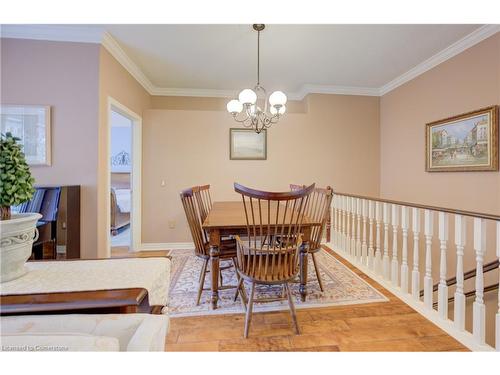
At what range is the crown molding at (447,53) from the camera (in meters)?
2.36

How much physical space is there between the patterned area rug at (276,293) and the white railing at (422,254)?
27 cm

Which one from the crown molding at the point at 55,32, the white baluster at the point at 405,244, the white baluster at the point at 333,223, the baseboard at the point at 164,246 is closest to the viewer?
the white baluster at the point at 405,244

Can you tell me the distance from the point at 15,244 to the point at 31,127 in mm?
2256

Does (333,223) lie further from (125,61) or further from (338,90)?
(125,61)

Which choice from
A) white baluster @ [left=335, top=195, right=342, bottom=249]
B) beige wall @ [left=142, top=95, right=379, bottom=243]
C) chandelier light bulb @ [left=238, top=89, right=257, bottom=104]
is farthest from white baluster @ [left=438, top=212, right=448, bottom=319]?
beige wall @ [left=142, top=95, right=379, bottom=243]

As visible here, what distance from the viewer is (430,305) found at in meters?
1.85

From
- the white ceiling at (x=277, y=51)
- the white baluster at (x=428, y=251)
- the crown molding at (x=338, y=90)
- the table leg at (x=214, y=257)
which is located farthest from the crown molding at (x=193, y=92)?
the white baluster at (x=428, y=251)

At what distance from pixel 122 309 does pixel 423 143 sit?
3.91 metres

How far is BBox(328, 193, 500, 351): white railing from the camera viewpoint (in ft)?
4.98

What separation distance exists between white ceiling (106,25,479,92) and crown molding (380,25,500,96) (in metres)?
0.08

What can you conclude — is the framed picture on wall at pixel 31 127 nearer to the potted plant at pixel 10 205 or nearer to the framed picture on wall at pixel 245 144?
the potted plant at pixel 10 205
